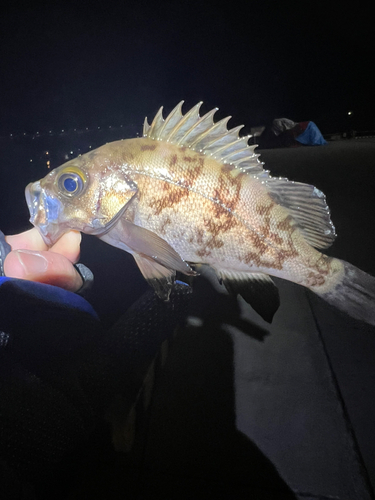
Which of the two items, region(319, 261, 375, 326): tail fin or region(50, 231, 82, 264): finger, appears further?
region(50, 231, 82, 264): finger

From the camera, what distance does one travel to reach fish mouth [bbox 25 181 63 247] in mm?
860

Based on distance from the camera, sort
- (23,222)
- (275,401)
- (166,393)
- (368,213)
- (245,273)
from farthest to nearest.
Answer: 1. (368,213)
2. (23,222)
3. (166,393)
4. (275,401)
5. (245,273)

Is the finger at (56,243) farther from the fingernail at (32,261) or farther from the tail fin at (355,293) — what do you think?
the tail fin at (355,293)

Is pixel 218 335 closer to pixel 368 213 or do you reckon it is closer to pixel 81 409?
pixel 81 409

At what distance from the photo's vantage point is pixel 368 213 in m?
3.68

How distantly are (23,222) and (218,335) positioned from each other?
242cm

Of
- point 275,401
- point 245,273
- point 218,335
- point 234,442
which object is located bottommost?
point 234,442

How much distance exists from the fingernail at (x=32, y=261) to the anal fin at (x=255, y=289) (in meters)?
Result: 0.65

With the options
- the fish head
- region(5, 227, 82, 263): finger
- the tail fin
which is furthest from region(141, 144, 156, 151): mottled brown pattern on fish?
the tail fin

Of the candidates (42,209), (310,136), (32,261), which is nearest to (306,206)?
(42,209)

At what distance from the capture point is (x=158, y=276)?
0.90 meters

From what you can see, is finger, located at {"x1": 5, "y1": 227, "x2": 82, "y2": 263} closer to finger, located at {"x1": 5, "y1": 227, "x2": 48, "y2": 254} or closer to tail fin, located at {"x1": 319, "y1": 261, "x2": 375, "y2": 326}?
finger, located at {"x1": 5, "y1": 227, "x2": 48, "y2": 254}

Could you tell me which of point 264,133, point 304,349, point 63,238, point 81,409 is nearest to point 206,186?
point 63,238

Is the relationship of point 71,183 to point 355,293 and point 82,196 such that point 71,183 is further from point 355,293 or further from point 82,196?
point 355,293
